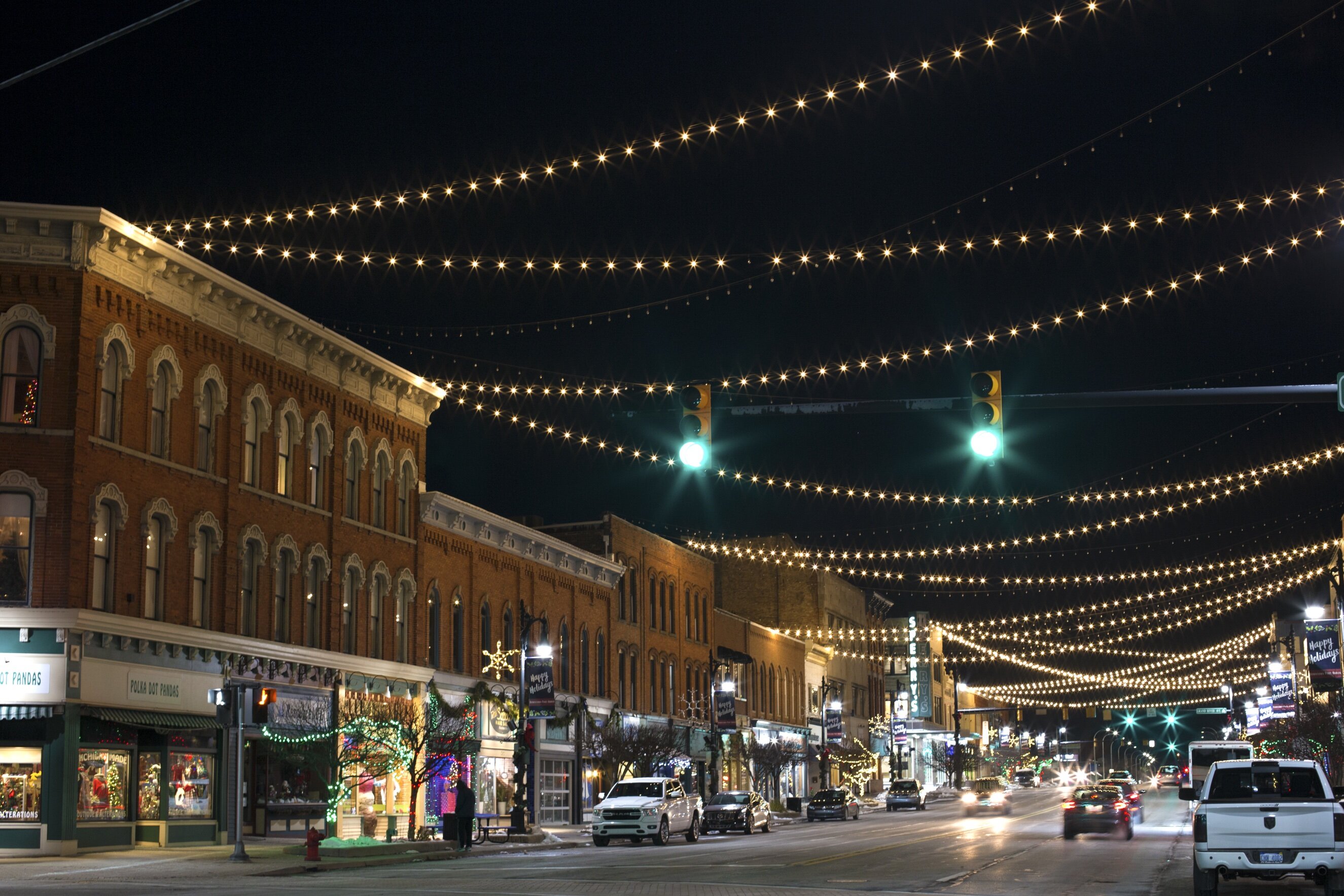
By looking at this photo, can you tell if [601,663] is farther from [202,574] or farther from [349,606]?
[202,574]

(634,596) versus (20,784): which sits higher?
(634,596)

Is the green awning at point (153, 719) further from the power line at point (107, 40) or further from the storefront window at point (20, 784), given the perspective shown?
the power line at point (107, 40)

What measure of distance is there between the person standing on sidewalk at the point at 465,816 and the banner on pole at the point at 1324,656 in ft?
134

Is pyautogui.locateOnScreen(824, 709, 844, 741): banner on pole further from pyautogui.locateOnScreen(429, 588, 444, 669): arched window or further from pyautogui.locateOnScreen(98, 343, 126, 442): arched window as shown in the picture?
pyautogui.locateOnScreen(98, 343, 126, 442): arched window

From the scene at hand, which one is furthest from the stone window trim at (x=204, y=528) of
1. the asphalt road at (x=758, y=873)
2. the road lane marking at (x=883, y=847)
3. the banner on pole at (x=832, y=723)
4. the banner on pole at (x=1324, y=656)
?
the banner on pole at (x=832, y=723)

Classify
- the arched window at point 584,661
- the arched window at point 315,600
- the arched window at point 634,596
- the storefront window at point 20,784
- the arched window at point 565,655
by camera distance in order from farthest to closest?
the arched window at point 634,596 → the arched window at point 584,661 → the arched window at point 565,655 → the arched window at point 315,600 → the storefront window at point 20,784

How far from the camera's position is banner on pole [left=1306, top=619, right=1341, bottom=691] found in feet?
205

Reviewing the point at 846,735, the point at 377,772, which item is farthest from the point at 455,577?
the point at 846,735

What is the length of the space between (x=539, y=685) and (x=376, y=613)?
512 cm

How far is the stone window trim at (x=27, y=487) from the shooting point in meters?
30.8

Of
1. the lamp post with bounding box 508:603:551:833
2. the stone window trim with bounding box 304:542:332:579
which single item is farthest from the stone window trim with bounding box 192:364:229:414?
the lamp post with bounding box 508:603:551:833

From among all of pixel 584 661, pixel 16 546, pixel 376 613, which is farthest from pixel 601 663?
pixel 16 546

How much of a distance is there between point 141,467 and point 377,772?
881cm

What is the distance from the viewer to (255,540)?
37.5m
